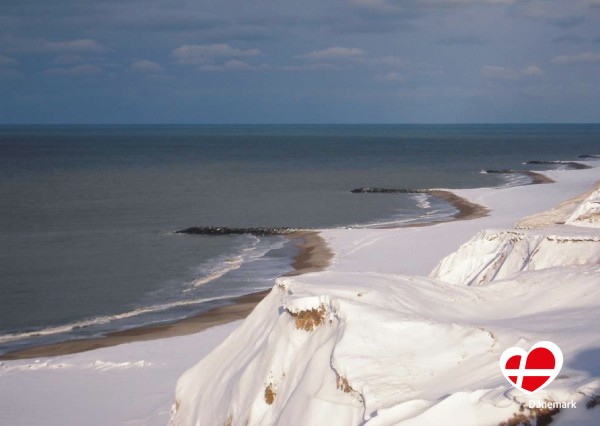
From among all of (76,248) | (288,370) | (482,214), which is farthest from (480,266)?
(482,214)

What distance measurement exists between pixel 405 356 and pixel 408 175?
89.1 m

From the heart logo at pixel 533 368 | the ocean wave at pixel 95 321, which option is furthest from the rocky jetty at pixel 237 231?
the heart logo at pixel 533 368

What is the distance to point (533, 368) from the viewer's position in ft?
25.3

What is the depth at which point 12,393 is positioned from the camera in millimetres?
18375

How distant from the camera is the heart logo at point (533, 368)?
24.8ft

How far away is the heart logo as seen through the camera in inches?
297

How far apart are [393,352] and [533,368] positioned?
2.05 meters

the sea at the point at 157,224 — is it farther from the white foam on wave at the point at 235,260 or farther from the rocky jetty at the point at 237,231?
the rocky jetty at the point at 237,231

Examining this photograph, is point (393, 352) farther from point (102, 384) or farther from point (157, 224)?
point (157, 224)

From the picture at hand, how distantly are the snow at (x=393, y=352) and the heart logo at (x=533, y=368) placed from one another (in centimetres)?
8

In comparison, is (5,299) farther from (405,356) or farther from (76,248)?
(405,356)

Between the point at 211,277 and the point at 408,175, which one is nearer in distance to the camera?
the point at 211,277

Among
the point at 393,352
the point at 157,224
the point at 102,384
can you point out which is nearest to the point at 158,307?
the point at 102,384

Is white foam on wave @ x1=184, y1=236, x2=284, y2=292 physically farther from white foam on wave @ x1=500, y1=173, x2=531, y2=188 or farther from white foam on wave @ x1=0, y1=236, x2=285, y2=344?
white foam on wave @ x1=500, y1=173, x2=531, y2=188
